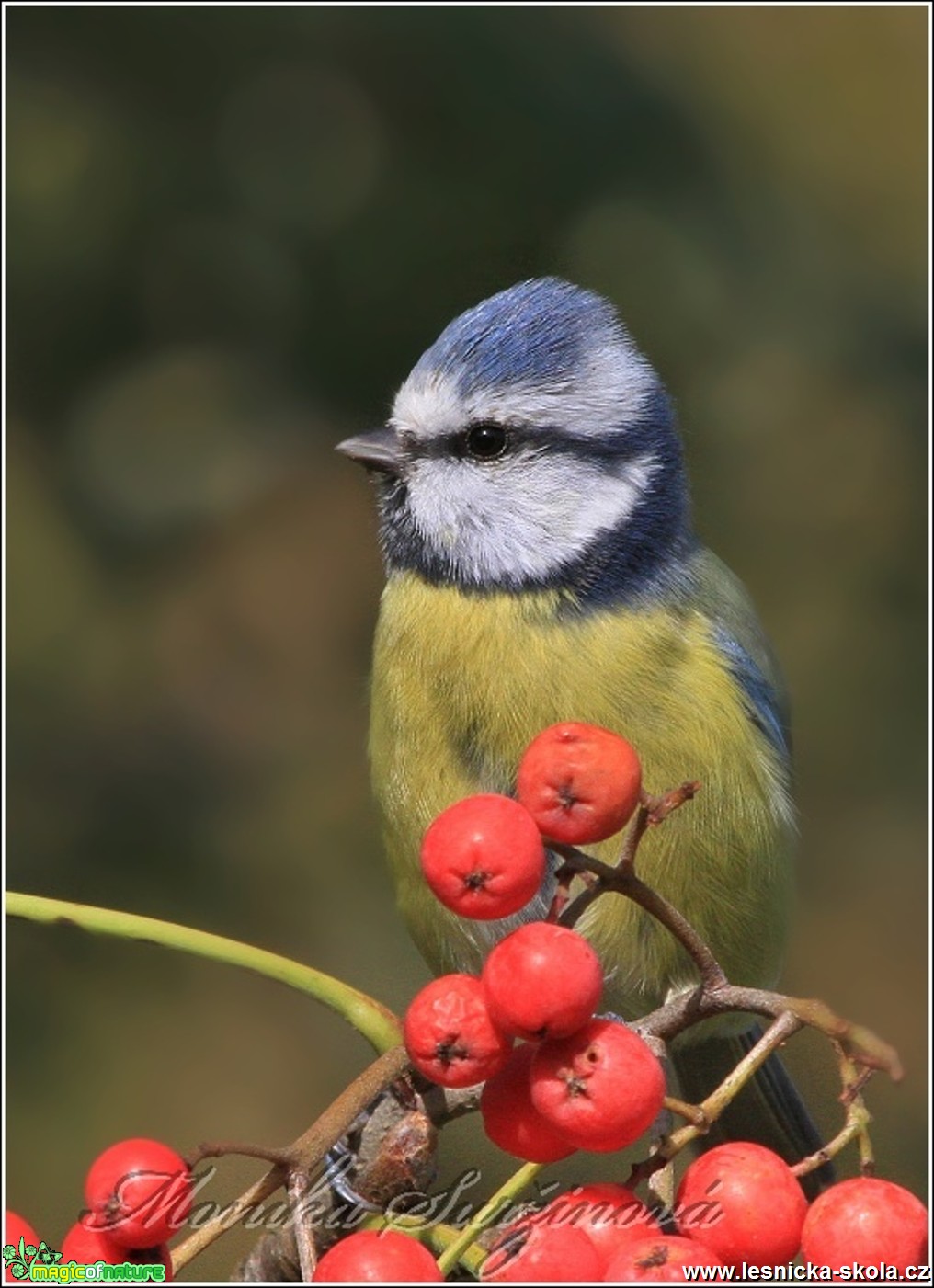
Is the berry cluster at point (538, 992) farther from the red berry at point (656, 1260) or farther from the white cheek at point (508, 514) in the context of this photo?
the white cheek at point (508, 514)

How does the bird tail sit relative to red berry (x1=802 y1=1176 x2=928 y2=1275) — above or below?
below

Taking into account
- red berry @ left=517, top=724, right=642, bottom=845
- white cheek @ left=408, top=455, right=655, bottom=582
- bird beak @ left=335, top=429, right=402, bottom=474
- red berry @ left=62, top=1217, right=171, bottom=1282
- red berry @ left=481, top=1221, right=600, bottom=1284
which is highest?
bird beak @ left=335, top=429, right=402, bottom=474

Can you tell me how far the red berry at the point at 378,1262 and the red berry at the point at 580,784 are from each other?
264 mm

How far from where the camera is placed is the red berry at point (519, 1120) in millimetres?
1009

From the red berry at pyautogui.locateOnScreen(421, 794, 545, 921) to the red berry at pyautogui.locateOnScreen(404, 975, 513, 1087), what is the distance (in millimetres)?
59

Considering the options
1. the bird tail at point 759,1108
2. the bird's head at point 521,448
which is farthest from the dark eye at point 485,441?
the bird tail at point 759,1108

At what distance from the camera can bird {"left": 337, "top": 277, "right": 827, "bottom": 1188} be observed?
5.85 ft

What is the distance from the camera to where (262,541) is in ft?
9.20

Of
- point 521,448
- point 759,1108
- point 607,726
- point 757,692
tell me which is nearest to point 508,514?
point 521,448

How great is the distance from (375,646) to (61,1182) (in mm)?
1016

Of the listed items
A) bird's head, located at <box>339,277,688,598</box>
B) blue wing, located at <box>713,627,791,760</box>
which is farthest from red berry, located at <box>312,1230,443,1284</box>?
blue wing, located at <box>713,627,791,760</box>

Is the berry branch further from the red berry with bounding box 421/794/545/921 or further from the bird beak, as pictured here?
the bird beak

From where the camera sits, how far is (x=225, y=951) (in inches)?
41.6

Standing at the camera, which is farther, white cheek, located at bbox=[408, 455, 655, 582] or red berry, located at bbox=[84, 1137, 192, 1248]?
white cheek, located at bbox=[408, 455, 655, 582]
